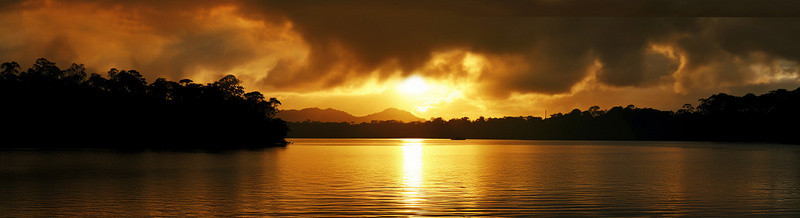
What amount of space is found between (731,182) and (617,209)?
2328cm

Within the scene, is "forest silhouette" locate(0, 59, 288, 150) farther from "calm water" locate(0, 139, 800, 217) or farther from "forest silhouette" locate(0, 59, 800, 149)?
"calm water" locate(0, 139, 800, 217)

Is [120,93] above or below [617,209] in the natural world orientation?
above

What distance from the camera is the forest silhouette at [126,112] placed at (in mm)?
153625

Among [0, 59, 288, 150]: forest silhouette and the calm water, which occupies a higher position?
[0, 59, 288, 150]: forest silhouette

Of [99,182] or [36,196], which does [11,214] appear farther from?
[99,182]

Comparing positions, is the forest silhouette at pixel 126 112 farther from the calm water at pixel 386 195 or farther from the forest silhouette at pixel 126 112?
the calm water at pixel 386 195

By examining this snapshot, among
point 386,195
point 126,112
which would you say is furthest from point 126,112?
point 386,195

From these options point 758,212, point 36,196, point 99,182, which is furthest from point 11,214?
point 758,212

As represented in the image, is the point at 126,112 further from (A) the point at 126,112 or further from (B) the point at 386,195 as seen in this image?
(B) the point at 386,195

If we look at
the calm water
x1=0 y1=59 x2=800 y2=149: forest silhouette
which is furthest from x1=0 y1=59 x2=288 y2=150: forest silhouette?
the calm water

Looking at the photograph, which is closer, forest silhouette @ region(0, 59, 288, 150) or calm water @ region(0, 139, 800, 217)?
calm water @ region(0, 139, 800, 217)

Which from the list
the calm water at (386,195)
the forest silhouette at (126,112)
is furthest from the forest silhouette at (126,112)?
the calm water at (386,195)

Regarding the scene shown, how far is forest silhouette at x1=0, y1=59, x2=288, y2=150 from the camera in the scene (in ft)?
504

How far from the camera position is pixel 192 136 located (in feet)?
570
